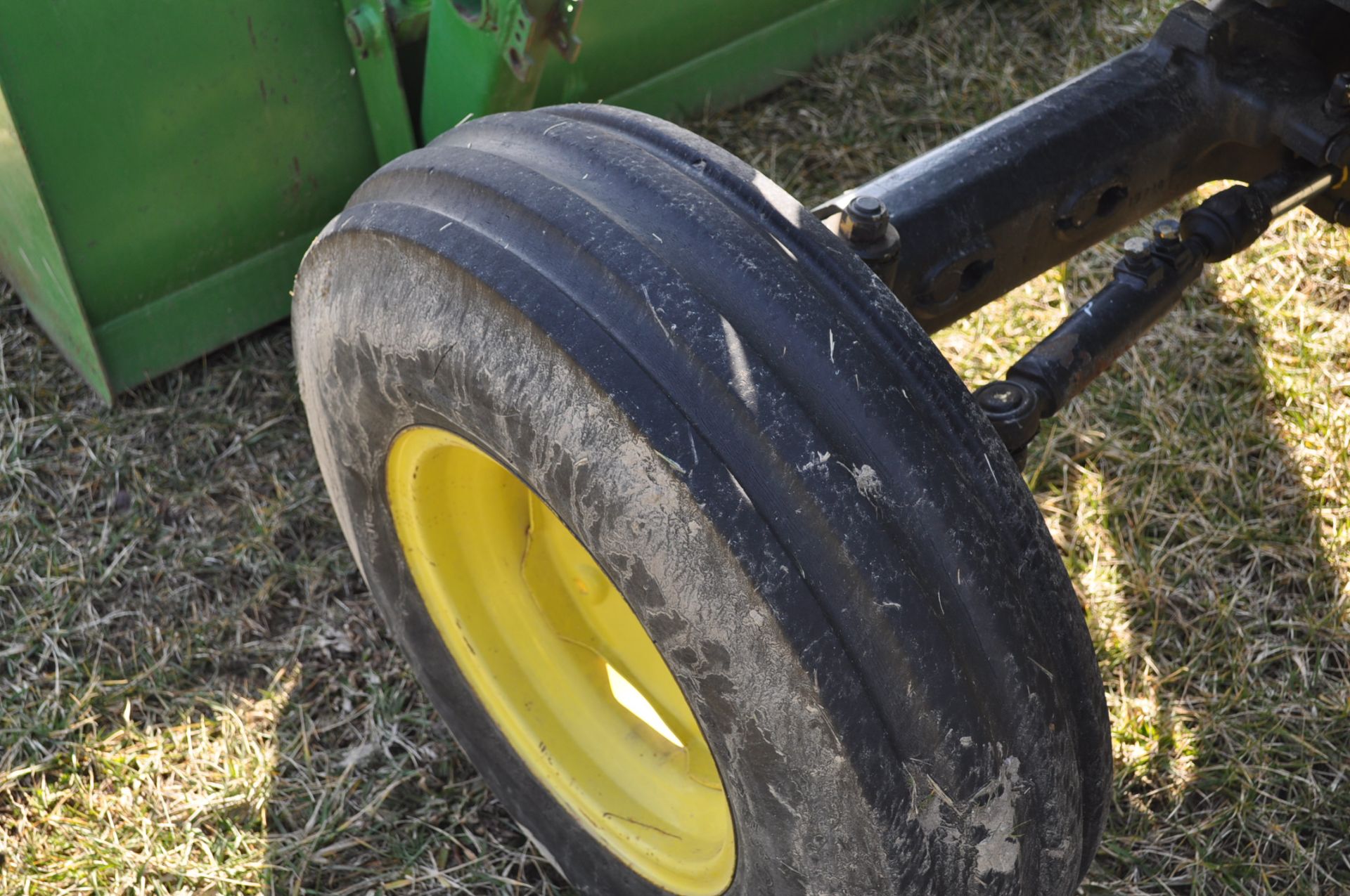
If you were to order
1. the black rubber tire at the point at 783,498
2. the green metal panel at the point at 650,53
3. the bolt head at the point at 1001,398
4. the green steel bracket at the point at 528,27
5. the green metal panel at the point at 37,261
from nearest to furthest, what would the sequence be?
the black rubber tire at the point at 783,498
the bolt head at the point at 1001,398
the green steel bracket at the point at 528,27
the green metal panel at the point at 650,53
the green metal panel at the point at 37,261

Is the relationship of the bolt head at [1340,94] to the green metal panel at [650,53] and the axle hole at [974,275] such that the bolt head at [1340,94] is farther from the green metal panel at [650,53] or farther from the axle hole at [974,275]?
the green metal panel at [650,53]

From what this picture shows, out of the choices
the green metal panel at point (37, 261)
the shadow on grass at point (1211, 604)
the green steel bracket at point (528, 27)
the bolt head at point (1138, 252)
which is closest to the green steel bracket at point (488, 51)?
the green steel bracket at point (528, 27)

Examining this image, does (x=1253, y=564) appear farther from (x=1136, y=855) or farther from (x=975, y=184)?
(x=975, y=184)

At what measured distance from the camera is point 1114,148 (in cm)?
155

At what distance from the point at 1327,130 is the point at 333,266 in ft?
3.93

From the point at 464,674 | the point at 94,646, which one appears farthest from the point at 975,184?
the point at 94,646

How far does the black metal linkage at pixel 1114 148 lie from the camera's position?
4.82 feet

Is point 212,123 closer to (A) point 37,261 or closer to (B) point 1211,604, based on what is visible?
(A) point 37,261

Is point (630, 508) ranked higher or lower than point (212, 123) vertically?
higher

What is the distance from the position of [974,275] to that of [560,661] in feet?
2.46

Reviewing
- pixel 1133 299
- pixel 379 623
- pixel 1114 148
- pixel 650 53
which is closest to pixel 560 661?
pixel 379 623

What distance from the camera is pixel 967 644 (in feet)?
3.41

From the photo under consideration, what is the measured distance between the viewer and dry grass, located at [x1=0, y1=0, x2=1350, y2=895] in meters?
1.84

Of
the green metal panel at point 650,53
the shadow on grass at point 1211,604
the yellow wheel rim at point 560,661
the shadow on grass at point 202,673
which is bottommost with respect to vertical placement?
the shadow on grass at point 1211,604
